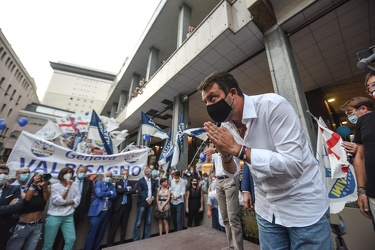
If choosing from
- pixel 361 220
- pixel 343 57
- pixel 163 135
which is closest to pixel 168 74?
pixel 163 135

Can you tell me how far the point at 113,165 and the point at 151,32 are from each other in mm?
10156

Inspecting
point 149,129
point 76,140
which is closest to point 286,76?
point 149,129

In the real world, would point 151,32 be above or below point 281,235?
above

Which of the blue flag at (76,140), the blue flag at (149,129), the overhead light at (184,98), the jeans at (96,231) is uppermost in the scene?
the overhead light at (184,98)

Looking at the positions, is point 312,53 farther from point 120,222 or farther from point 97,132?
point 120,222

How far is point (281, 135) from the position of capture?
3.28 ft

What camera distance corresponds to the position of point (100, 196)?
422 cm

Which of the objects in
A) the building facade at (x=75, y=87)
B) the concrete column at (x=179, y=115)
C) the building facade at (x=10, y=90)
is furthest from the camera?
the building facade at (x=75, y=87)

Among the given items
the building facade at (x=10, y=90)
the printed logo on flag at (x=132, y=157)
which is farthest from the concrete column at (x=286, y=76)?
the building facade at (x=10, y=90)

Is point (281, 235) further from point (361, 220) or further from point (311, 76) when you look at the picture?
point (311, 76)

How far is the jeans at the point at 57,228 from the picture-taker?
3389mm

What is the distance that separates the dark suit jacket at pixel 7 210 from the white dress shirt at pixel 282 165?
12.4 feet

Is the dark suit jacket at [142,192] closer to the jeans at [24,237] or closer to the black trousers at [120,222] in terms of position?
A: the black trousers at [120,222]

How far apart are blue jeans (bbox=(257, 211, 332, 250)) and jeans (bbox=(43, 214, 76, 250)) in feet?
13.7
